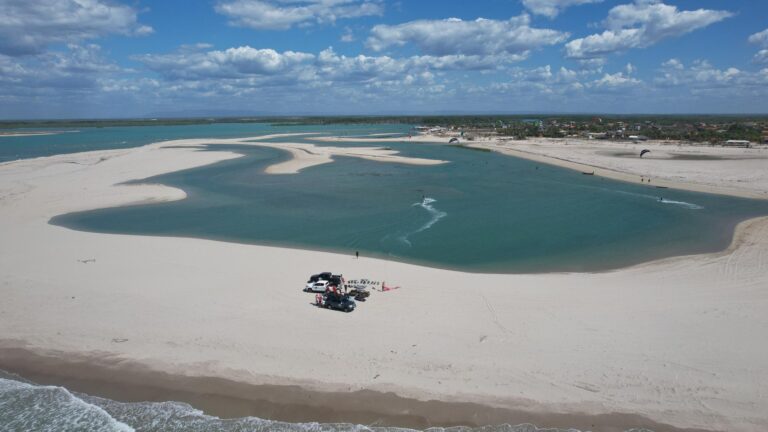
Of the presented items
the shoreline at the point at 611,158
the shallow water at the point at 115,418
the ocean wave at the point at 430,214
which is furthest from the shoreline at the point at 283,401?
the shoreline at the point at 611,158

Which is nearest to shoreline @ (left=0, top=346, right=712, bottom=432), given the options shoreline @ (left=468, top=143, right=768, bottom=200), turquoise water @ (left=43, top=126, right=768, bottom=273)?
turquoise water @ (left=43, top=126, right=768, bottom=273)

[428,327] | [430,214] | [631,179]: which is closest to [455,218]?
[430,214]

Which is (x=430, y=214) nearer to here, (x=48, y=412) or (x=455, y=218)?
(x=455, y=218)

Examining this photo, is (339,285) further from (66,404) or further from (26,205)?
(26,205)

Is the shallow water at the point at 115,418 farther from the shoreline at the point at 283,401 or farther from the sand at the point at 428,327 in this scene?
the sand at the point at 428,327

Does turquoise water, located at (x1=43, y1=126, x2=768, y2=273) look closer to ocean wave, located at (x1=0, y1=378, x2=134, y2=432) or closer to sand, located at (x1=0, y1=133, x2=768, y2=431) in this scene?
sand, located at (x1=0, y1=133, x2=768, y2=431)
